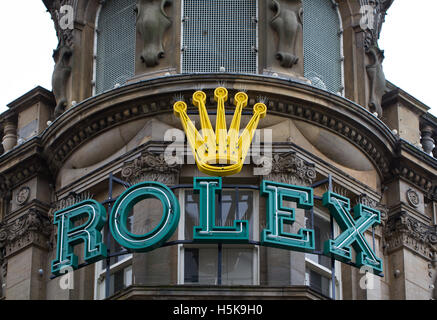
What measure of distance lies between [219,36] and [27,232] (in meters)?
7.66

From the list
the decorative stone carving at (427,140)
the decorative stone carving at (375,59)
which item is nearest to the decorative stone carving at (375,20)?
the decorative stone carving at (375,59)

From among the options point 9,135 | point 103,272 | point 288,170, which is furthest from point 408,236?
point 9,135

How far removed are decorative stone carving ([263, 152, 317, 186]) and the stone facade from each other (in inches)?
1.0

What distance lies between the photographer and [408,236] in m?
52.6

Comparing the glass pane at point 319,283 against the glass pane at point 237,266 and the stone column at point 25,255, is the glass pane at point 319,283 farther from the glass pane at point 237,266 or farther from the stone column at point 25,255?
the stone column at point 25,255

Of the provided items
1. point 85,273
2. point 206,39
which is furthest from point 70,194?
point 206,39

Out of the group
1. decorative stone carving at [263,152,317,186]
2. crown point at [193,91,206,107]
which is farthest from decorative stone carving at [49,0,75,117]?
decorative stone carving at [263,152,317,186]

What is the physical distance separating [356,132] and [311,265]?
4188mm

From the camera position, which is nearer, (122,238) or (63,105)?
(122,238)

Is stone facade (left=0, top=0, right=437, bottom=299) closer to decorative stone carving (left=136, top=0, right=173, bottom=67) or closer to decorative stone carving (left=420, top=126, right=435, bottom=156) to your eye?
decorative stone carving (left=136, top=0, right=173, bottom=67)

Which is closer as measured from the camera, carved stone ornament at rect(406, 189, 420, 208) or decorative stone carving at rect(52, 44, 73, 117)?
carved stone ornament at rect(406, 189, 420, 208)

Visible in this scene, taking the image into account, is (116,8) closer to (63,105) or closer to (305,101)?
(63,105)

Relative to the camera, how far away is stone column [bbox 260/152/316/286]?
48.9 metres

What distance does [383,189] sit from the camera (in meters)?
53.3
